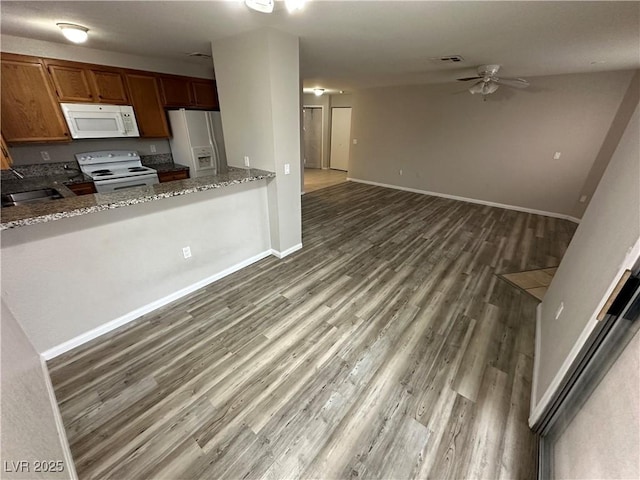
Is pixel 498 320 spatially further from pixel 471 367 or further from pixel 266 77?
pixel 266 77

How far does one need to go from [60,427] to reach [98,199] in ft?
4.77

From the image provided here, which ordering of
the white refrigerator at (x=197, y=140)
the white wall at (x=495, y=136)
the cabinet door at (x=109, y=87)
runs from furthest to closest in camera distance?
the white wall at (x=495, y=136) < the white refrigerator at (x=197, y=140) < the cabinet door at (x=109, y=87)

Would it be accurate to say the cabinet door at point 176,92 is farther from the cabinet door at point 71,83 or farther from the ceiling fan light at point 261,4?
the ceiling fan light at point 261,4

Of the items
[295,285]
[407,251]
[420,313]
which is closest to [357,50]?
[407,251]

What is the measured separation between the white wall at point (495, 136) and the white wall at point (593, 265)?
11.5ft

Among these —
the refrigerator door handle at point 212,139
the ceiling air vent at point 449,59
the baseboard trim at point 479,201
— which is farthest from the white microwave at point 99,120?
the baseboard trim at point 479,201

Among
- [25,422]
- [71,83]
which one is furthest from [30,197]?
[25,422]

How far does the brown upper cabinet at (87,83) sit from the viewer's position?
10.0 feet

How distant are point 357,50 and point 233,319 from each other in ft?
10.8

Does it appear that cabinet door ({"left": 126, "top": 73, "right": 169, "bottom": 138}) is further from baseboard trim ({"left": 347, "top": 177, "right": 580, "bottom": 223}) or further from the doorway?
the doorway

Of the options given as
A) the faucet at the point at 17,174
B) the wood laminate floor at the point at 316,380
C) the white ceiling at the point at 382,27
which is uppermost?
the white ceiling at the point at 382,27

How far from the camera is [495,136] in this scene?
5.13 meters

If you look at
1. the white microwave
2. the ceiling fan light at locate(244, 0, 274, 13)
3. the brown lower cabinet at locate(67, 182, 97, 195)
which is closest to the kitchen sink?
the brown lower cabinet at locate(67, 182, 97, 195)

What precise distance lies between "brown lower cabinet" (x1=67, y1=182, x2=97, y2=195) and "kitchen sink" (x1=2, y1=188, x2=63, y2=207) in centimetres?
17
